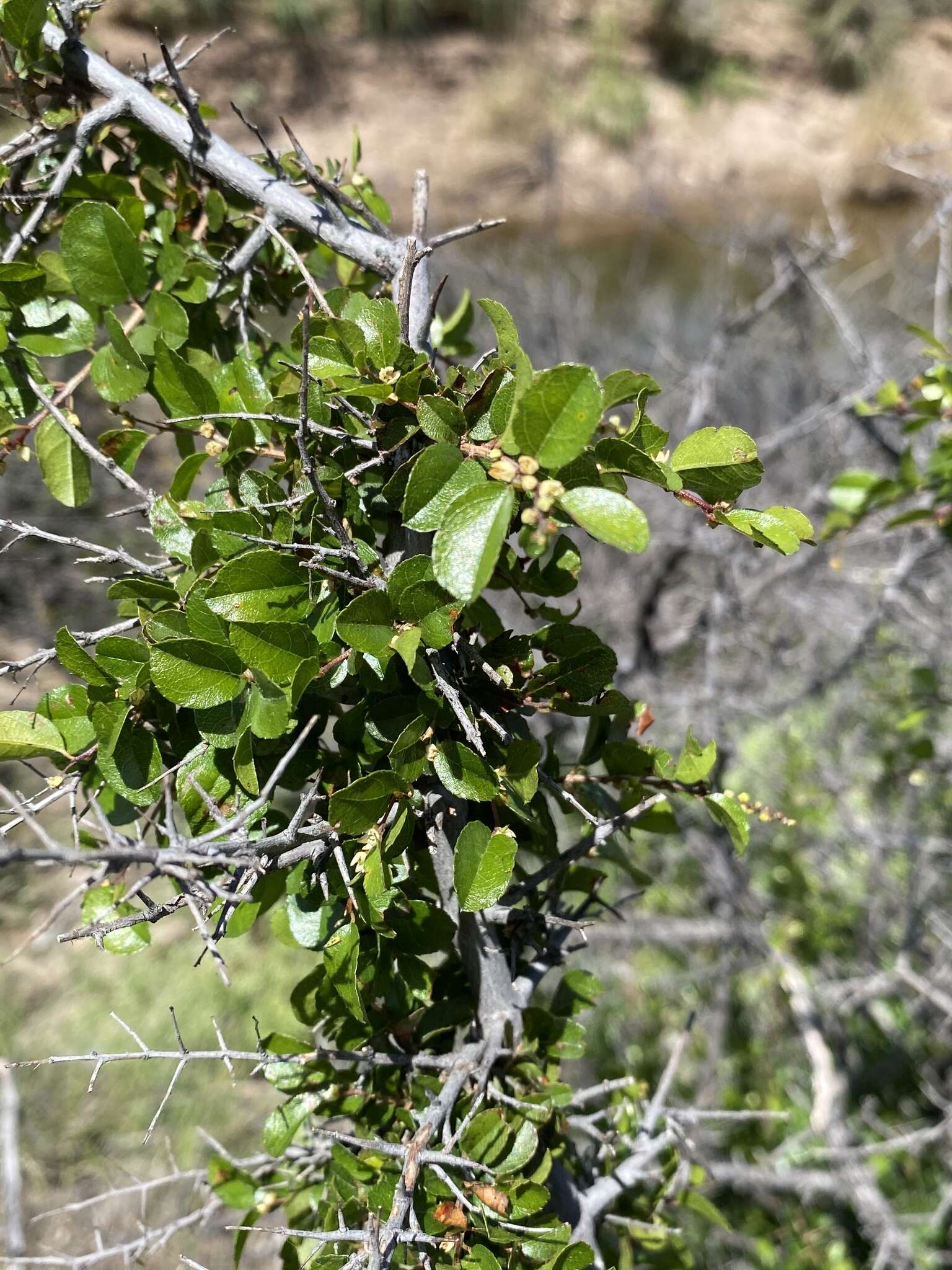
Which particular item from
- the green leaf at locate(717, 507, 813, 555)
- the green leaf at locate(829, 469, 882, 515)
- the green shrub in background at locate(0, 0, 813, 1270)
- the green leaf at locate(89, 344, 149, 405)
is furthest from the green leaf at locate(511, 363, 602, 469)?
the green leaf at locate(829, 469, 882, 515)

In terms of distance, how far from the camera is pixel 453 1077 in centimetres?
61

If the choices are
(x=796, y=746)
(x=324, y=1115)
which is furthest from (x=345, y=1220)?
(x=796, y=746)

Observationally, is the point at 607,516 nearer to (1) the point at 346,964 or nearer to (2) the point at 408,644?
(2) the point at 408,644

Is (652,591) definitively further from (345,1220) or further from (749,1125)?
(345,1220)

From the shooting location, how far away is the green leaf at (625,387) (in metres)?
0.49

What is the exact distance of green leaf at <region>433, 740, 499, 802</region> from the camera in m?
0.50

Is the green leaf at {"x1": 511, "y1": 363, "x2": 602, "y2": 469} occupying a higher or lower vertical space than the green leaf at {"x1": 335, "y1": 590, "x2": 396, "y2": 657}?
higher

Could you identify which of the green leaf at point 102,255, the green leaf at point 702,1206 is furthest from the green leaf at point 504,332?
the green leaf at point 702,1206

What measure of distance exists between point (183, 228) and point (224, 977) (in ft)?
1.93

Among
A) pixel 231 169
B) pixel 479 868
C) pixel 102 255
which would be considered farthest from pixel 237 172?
pixel 479 868

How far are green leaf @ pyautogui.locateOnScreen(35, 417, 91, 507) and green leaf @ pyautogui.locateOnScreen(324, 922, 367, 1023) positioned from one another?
383 mm

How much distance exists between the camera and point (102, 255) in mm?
601

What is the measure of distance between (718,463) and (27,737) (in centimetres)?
46

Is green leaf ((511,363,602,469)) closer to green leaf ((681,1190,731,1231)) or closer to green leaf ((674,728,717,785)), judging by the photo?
green leaf ((674,728,717,785))
